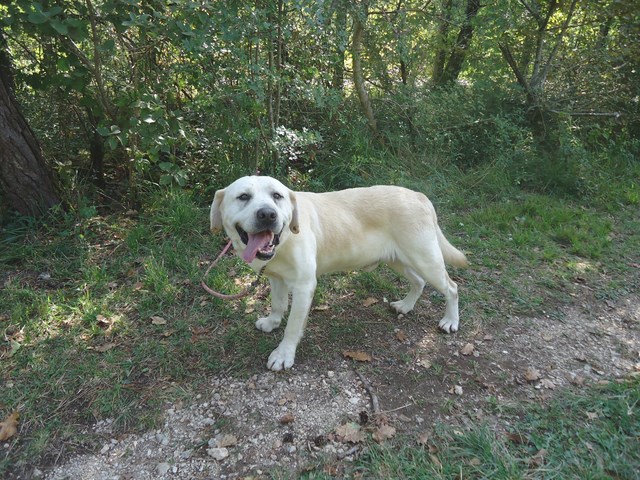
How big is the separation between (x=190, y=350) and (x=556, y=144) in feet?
22.9

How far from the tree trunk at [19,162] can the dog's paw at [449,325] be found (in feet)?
14.1

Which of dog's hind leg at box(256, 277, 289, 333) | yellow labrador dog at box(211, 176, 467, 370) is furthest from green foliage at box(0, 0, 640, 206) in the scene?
dog's hind leg at box(256, 277, 289, 333)

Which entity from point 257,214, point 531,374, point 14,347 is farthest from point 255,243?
point 531,374

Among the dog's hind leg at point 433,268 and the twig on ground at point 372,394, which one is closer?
the twig on ground at point 372,394

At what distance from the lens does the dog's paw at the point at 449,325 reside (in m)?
3.65

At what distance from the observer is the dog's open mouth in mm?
2701

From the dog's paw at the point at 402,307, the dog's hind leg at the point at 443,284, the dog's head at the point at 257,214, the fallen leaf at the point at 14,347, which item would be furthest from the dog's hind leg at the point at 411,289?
the fallen leaf at the point at 14,347

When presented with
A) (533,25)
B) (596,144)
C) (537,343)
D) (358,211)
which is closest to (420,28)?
(533,25)

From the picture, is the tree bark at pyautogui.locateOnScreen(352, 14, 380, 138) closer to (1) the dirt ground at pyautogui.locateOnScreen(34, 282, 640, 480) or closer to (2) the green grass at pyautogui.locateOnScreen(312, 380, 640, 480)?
(1) the dirt ground at pyautogui.locateOnScreen(34, 282, 640, 480)

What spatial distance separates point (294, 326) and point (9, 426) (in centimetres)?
189

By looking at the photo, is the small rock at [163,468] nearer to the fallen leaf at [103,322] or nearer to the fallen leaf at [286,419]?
the fallen leaf at [286,419]

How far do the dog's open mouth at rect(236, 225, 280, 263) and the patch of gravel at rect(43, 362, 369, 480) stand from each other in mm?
986

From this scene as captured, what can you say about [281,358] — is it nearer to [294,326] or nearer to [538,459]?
[294,326]

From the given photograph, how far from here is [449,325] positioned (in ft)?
12.0
